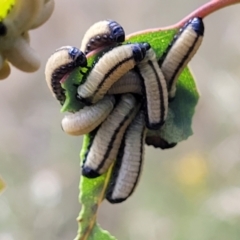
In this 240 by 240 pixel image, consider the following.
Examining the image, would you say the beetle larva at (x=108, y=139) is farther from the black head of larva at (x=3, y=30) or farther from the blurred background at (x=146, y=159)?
the blurred background at (x=146, y=159)

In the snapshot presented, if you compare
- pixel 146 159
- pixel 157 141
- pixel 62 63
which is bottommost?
pixel 146 159

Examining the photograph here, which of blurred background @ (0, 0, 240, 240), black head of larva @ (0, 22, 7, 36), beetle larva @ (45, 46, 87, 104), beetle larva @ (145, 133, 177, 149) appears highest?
black head of larva @ (0, 22, 7, 36)

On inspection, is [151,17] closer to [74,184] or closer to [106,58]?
[74,184]

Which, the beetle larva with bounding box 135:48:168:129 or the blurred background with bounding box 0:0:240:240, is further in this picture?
the blurred background with bounding box 0:0:240:240

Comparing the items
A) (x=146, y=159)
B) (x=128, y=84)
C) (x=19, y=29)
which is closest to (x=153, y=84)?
(x=128, y=84)

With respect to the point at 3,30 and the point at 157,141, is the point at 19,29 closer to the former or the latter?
the point at 3,30

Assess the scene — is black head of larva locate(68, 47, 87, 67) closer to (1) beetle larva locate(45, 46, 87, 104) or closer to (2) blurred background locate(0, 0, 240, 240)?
(1) beetle larva locate(45, 46, 87, 104)

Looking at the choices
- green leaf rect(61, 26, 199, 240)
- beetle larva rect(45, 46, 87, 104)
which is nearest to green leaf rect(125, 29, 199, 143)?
green leaf rect(61, 26, 199, 240)

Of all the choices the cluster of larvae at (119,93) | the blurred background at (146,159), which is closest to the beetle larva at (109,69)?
the cluster of larvae at (119,93)

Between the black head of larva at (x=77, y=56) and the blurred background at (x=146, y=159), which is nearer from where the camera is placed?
the black head of larva at (x=77, y=56)
